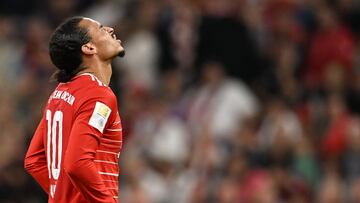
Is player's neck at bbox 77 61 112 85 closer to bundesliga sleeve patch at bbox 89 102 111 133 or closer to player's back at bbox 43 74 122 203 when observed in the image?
player's back at bbox 43 74 122 203

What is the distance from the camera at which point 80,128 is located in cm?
560

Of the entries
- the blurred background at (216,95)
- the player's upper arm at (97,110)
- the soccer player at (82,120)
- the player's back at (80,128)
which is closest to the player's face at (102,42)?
the soccer player at (82,120)

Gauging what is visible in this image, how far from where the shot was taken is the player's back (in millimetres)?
5645

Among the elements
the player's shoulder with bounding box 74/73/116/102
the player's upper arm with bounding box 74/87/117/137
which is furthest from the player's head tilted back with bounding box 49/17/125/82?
the player's upper arm with bounding box 74/87/117/137

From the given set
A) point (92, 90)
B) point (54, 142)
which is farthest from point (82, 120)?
point (54, 142)

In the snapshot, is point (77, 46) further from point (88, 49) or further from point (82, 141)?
point (82, 141)

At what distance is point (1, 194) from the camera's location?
10.8 meters

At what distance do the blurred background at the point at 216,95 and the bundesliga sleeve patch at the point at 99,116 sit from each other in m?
4.88

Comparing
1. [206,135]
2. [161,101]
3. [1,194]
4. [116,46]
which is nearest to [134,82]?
[161,101]

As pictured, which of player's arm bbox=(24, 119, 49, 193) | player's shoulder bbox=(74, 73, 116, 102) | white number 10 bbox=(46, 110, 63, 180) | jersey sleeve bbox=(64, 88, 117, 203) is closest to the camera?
jersey sleeve bbox=(64, 88, 117, 203)

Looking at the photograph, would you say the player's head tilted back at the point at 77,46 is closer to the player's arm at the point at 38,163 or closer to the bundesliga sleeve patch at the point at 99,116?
the bundesliga sleeve patch at the point at 99,116

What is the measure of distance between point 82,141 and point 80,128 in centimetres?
7

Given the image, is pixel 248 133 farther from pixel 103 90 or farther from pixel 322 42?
pixel 103 90

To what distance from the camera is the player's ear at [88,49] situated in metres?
5.91
